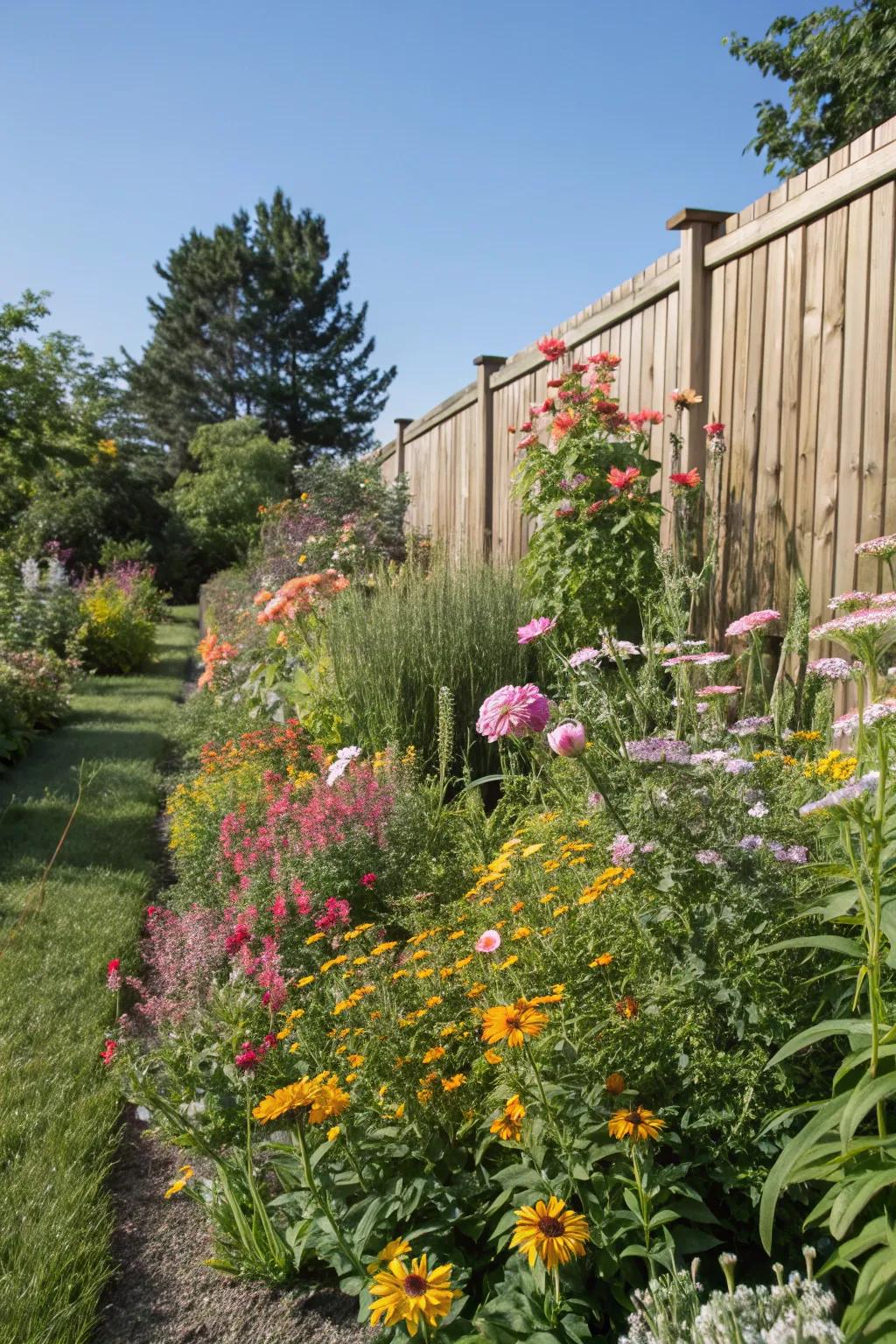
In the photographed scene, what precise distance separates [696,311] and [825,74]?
944cm

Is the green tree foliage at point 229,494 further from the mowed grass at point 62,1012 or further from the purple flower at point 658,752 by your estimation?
the purple flower at point 658,752

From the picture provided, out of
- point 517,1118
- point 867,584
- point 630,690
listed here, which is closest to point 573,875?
point 630,690

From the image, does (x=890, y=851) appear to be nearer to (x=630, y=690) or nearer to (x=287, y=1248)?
(x=630, y=690)

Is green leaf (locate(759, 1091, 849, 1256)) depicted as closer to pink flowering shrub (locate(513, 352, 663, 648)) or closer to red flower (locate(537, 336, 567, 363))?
pink flowering shrub (locate(513, 352, 663, 648))

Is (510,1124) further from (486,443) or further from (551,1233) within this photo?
(486,443)

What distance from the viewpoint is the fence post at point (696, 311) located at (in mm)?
4148

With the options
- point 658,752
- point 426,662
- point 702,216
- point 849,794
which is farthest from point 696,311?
point 849,794

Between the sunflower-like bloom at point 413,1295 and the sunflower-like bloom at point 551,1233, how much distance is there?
0.12m

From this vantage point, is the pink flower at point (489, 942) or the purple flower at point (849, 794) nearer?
the purple flower at point (849, 794)

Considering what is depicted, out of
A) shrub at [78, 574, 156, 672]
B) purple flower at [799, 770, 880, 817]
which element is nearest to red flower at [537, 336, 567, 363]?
purple flower at [799, 770, 880, 817]

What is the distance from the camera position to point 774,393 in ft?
12.2

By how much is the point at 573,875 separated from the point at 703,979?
66 cm

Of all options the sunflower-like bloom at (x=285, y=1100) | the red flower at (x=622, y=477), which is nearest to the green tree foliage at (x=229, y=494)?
the red flower at (x=622, y=477)

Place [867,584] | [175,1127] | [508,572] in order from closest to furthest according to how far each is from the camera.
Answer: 1. [175,1127]
2. [867,584]
3. [508,572]
